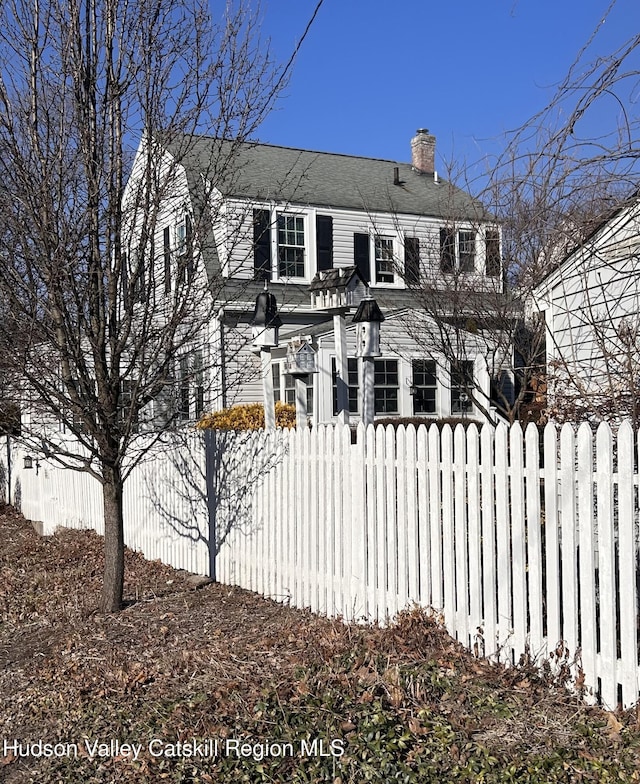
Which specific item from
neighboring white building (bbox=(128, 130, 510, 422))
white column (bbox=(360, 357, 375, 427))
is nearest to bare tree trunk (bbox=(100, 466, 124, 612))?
white column (bbox=(360, 357, 375, 427))

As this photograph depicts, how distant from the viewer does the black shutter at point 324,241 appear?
19109 mm

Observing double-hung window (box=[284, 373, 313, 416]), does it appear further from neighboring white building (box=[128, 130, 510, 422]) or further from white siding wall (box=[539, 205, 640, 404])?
white siding wall (box=[539, 205, 640, 404])

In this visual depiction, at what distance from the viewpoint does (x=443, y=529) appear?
16.2ft

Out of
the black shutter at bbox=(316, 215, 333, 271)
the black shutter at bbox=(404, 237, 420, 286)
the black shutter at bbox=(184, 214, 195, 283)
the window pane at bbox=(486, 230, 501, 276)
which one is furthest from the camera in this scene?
the black shutter at bbox=(316, 215, 333, 271)

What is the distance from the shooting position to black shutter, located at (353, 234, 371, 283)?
1973 cm

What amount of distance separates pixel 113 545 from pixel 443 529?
10.5 feet

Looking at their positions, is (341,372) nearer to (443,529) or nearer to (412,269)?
(412,269)

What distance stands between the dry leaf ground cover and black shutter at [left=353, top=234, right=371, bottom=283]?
14.9 meters

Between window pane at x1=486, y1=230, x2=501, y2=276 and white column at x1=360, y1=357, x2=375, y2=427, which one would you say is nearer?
white column at x1=360, y1=357, x2=375, y2=427

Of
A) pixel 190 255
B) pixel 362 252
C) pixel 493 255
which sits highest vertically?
pixel 362 252

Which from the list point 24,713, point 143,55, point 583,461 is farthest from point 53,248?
point 583,461

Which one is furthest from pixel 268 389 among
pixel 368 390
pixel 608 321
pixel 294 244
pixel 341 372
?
pixel 294 244

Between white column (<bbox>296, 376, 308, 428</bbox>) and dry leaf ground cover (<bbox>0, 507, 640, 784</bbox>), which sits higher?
white column (<bbox>296, 376, 308, 428</bbox>)

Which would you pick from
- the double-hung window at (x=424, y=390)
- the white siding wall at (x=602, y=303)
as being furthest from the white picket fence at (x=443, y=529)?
the double-hung window at (x=424, y=390)
